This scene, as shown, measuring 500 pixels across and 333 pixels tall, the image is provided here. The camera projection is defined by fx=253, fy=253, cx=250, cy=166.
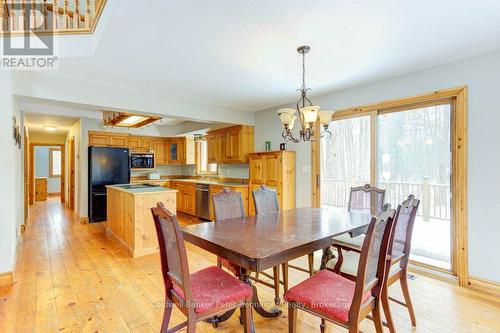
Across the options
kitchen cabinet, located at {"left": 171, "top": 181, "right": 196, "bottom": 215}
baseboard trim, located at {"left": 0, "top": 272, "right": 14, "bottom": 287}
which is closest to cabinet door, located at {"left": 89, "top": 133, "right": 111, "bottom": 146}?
kitchen cabinet, located at {"left": 171, "top": 181, "right": 196, "bottom": 215}

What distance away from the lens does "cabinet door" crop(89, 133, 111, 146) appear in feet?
19.2

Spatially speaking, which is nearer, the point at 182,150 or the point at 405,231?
the point at 405,231

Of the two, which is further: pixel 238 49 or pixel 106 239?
pixel 106 239

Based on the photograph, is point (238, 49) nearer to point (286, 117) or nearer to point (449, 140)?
point (286, 117)

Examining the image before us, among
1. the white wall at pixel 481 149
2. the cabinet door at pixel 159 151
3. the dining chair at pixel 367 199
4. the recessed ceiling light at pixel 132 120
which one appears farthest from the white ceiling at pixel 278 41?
the cabinet door at pixel 159 151

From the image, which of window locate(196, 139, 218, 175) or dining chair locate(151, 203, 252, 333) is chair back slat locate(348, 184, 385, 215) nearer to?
dining chair locate(151, 203, 252, 333)

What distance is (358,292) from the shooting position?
1357 mm

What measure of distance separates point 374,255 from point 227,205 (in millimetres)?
1513

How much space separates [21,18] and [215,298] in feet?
10.6

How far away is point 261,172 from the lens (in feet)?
15.4

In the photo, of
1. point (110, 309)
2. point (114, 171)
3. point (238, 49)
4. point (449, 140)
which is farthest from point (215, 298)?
point (114, 171)

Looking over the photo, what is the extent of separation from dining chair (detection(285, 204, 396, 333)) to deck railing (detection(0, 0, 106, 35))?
294 cm

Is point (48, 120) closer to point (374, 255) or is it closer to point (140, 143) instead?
point (140, 143)

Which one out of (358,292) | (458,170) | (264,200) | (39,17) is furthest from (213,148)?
(358,292)
